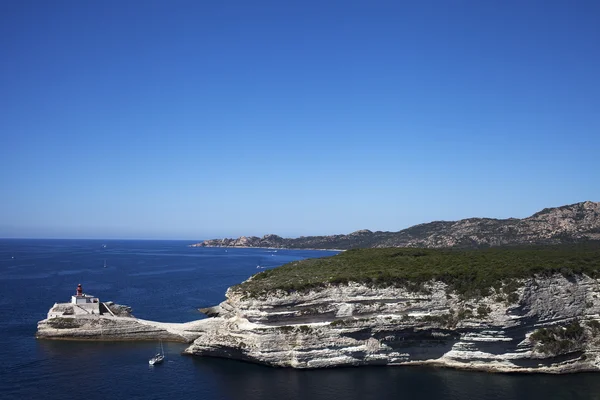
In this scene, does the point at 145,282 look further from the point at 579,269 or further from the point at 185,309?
the point at 579,269

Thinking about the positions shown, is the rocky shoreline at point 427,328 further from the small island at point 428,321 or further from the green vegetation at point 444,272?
the green vegetation at point 444,272

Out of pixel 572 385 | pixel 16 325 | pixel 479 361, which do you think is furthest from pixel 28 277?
pixel 572 385

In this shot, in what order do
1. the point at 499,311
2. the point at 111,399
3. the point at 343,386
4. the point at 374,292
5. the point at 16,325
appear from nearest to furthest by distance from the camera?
the point at 111,399 < the point at 343,386 < the point at 499,311 < the point at 374,292 < the point at 16,325

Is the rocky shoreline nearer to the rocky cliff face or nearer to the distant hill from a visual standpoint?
the rocky cliff face

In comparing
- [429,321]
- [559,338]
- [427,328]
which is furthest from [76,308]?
[559,338]

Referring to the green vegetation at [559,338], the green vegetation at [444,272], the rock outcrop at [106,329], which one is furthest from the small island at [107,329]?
the green vegetation at [559,338]

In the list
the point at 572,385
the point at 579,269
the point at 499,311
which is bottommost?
the point at 572,385
